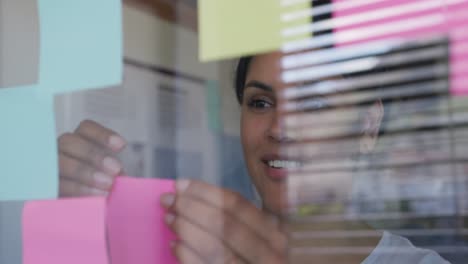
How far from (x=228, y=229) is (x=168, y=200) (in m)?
0.11

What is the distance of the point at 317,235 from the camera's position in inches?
33.1

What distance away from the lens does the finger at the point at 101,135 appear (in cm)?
105

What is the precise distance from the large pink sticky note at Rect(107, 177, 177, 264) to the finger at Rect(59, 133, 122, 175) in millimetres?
44

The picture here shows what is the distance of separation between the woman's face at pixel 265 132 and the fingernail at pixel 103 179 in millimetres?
264

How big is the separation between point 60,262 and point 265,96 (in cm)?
47

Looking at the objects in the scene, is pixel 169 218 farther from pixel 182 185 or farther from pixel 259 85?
pixel 259 85

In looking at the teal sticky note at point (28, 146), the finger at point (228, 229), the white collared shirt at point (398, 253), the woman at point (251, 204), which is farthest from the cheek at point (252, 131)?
the teal sticky note at point (28, 146)

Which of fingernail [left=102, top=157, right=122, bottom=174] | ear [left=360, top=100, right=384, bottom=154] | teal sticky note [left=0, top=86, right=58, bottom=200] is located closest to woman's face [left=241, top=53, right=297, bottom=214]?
ear [left=360, top=100, right=384, bottom=154]

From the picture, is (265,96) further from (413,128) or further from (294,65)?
(413,128)

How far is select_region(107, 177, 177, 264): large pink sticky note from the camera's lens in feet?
3.05

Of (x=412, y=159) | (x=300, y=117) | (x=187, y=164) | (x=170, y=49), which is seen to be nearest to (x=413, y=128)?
(x=412, y=159)

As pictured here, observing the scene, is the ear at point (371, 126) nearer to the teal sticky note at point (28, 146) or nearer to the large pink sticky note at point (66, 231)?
the large pink sticky note at point (66, 231)

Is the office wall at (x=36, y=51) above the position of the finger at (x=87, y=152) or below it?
above

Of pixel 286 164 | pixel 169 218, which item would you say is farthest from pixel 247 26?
pixel 169 218
